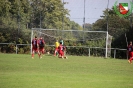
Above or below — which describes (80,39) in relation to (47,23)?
below

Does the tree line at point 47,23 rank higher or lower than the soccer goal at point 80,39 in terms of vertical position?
higher

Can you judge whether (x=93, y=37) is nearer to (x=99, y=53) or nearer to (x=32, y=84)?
(x=99, y=53)

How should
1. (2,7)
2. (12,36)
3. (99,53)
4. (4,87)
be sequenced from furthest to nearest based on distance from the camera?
(2,7) → (12,36) → (99,53) → (4,87)

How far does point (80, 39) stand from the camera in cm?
4628

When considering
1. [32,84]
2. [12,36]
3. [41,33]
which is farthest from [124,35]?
[32,84]

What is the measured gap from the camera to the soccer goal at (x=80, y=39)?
43.8 meters

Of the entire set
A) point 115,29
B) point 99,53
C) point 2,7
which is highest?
point 2,7

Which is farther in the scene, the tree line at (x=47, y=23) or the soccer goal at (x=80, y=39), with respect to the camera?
the tree line at (x=47, y=23)

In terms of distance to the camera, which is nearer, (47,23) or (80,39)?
(80,39)

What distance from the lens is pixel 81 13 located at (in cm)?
4894

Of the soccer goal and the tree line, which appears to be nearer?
the soccer goal

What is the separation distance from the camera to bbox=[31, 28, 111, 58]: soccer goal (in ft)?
144

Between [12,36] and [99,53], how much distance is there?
37.3 feet

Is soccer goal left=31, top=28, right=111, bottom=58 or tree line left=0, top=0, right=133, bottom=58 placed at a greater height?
tree line left=0, top=0, right=133, bottom=58
